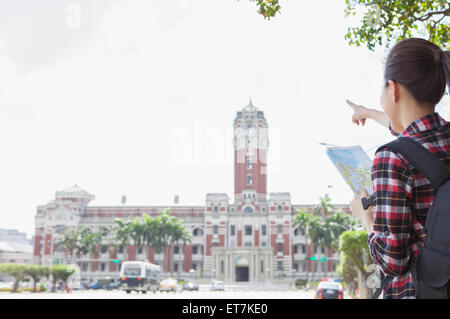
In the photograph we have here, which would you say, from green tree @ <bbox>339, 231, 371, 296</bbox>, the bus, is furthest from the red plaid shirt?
the bus

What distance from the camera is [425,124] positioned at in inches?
75.8

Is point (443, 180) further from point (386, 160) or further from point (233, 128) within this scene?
point (233, 128)

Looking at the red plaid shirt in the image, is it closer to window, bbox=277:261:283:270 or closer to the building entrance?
the building entrance

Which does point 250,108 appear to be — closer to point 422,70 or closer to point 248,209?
point 248,209

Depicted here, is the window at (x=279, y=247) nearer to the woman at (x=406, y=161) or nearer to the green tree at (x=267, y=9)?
the green tree at (x=267, y=9)

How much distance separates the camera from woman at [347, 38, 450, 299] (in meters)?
1.77

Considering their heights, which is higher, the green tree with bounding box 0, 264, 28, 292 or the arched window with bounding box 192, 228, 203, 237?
the arched window with bounding box 192, 228, 203, 237

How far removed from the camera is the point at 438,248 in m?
1.60

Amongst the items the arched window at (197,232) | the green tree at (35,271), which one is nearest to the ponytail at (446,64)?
the green tree at (35,271)

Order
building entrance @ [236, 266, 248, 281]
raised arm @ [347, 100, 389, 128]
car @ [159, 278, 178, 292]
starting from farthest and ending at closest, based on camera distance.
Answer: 1. building entrance @ [236, 266, 248, 281]
2. car @ [159, 278, 178, 292]
3. raised arm @ [347, 100, 389, 128]

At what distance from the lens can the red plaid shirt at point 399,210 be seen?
1.77 meters

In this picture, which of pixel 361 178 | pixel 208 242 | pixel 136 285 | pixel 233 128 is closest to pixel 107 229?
pixel 208 242

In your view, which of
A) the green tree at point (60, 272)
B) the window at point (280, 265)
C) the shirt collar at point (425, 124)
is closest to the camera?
the shirt collar at point (425, 124)
